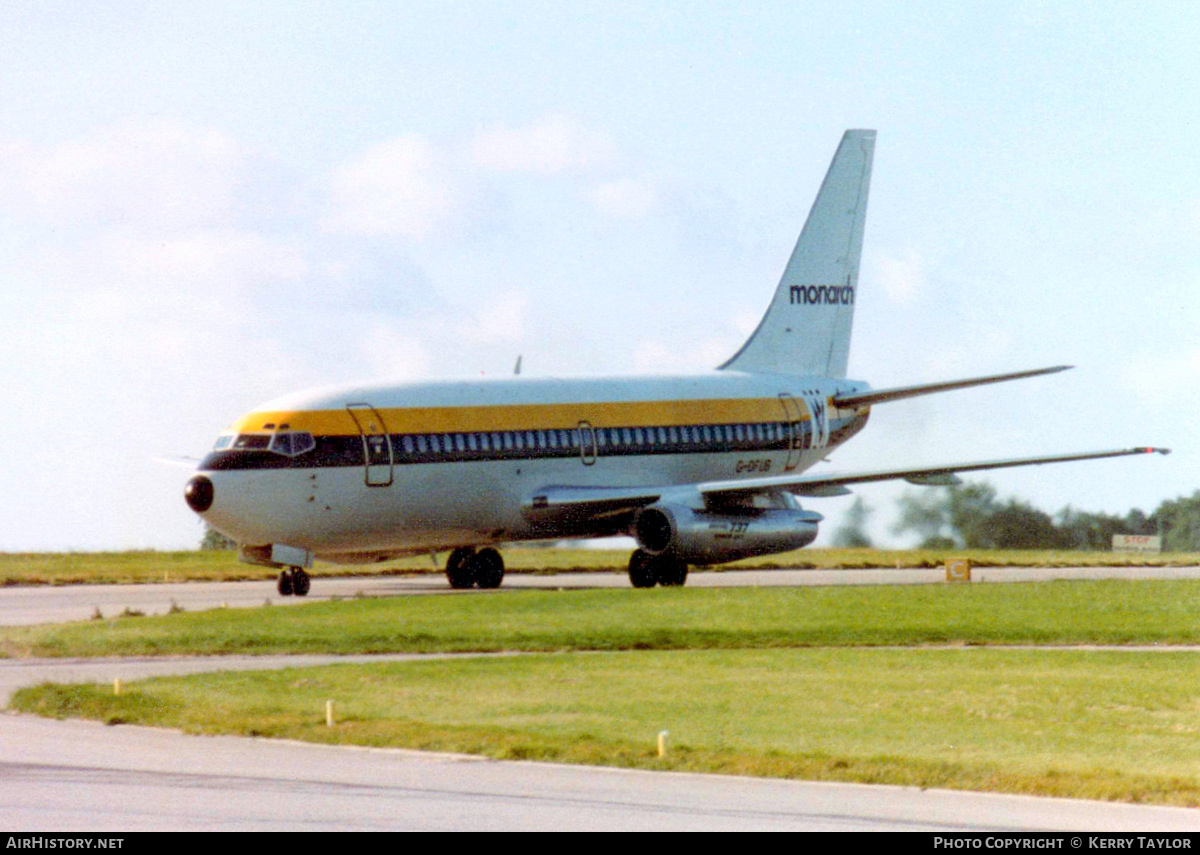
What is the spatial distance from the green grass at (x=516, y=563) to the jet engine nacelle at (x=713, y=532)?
8.93 metres

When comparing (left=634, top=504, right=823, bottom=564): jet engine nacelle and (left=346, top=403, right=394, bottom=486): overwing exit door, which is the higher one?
(left=346, top=403, right=394, bottom=486): overwing exit door

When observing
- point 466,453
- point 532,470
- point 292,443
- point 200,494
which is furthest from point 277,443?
point 532,470

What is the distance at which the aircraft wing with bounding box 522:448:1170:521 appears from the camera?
4234 centimetres

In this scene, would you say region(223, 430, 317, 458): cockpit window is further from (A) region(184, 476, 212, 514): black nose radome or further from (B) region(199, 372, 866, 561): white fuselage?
(A) region(184, 476, 212, 514): black nose radome

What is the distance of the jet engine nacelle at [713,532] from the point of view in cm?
4259

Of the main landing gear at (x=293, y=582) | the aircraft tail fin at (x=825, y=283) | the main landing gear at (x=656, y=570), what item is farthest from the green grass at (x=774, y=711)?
the aircraft tail fin at (x=825, y=283)

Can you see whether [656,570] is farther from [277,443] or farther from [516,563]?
[516,563]

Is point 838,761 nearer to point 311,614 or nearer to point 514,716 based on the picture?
point 514,716

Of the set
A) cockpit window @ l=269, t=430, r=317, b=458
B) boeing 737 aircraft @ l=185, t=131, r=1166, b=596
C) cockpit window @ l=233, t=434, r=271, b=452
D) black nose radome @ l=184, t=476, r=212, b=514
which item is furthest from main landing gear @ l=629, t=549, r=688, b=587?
black nose radome @ l=184, t=476, r=212, b=514

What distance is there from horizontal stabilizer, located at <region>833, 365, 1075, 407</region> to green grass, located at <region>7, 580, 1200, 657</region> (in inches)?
380

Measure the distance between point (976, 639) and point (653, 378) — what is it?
17.2 metres
